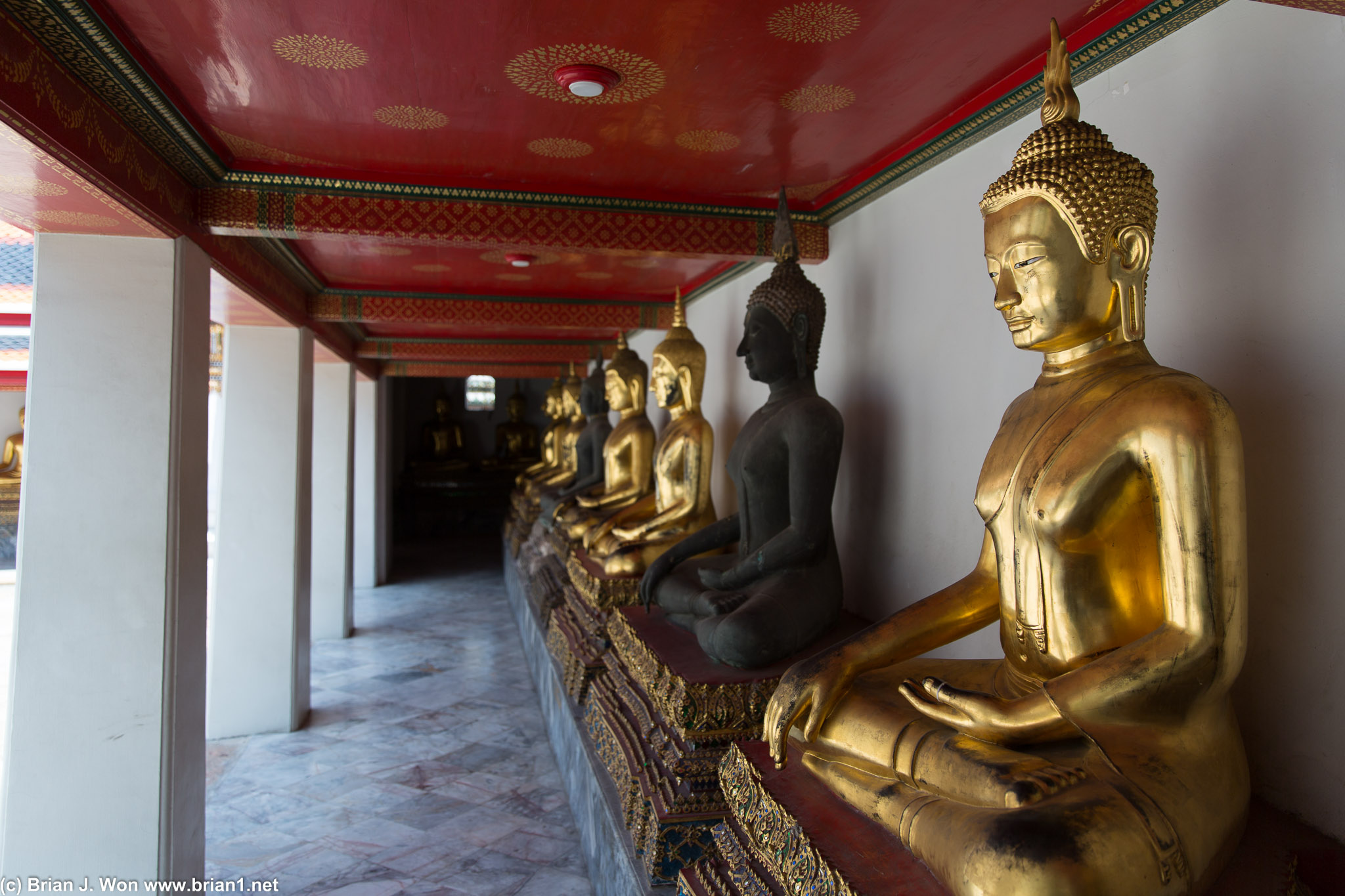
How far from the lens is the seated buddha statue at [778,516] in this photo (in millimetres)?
2732

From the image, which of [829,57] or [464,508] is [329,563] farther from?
[464,508]

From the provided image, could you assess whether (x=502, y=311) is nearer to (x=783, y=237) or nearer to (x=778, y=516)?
(x=783, y=237)

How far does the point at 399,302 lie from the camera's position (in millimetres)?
6223

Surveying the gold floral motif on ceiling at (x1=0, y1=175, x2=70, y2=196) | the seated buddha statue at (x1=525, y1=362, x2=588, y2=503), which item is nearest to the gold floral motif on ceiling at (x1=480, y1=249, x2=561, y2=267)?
the gold floral motif on ceiling at (x1=0, y1=175, x2=70, y2=196)

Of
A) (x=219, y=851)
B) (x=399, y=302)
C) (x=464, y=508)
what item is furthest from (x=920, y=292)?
(x=464, y=508)

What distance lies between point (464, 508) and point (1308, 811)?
1512 centimetres

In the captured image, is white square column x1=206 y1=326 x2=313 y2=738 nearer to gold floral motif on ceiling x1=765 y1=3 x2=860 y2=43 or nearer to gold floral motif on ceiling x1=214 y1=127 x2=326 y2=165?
gold floral motif on ceiling x1=214 y1=127 x2=326 y2=165

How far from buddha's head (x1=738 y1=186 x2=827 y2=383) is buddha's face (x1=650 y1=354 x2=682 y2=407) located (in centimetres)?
130

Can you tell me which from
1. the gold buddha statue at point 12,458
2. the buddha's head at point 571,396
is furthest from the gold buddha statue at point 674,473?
the gold buddha statue at point 12,458

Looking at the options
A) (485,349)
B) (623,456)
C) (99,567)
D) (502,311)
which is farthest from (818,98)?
(485,349)

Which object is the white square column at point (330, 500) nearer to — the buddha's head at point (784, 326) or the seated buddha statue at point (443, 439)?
the buddha's head at point (784, 326)

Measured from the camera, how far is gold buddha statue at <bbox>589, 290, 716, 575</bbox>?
4199mm

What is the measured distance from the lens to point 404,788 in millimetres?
4391

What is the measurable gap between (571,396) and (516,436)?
8489mm
